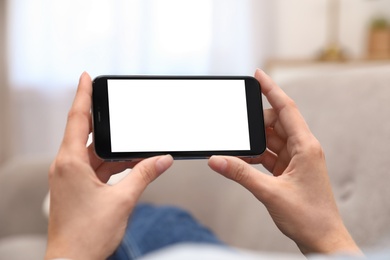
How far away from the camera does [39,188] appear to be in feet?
4.85

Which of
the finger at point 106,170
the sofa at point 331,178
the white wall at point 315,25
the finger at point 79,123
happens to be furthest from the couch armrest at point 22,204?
the white wall at point 315,25

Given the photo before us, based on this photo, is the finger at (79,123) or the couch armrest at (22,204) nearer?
the finger at (79,123)

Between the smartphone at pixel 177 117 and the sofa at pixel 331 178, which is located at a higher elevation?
the smartphone at pixel 177 117

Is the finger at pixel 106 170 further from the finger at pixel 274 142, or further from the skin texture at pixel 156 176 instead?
the finger at pixel 274 142

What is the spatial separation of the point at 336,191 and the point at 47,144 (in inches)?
73.7

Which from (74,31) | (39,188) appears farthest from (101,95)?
(74,31)

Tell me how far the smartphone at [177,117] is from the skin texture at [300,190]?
3.3 inches

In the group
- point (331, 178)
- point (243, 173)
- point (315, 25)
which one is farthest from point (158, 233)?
point (315, 25)

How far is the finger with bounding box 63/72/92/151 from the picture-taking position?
1.99 feet

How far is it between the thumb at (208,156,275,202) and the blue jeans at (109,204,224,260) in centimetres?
53

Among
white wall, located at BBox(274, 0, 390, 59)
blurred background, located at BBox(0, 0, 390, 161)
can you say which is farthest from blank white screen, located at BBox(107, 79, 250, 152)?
white wall, located at BBox(274, 0, 390, 59)

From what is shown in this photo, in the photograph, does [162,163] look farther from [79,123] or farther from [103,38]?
[103,38]

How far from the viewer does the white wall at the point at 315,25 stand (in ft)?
9.61

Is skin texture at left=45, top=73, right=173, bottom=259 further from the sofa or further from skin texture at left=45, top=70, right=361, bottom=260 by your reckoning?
the sofa
